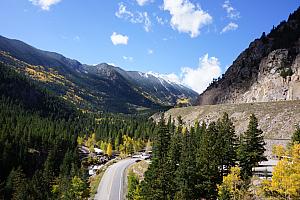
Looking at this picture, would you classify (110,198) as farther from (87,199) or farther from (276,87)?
(276,87)

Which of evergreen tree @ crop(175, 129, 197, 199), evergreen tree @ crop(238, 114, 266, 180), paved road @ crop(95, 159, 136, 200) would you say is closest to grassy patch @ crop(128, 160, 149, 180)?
paved road @ crop(95, 159, 136, 200)

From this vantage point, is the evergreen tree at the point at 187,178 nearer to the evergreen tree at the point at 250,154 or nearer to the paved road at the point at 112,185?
the evergreen tree at the point at 250,154

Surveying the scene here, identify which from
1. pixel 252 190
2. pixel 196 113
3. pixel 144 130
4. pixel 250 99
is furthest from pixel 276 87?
pixel 252 190

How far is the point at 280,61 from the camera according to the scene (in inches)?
7333

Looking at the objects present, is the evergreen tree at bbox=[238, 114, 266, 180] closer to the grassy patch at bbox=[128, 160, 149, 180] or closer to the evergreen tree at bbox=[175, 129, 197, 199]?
the evergreen tree at bbox=[175, 129, 197, 199]

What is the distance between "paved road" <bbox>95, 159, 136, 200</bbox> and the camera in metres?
81.4

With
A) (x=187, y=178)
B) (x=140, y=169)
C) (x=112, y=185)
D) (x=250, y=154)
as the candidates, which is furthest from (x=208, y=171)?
(x=140, y=169)

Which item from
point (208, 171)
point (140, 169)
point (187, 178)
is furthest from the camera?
point (140, 169)

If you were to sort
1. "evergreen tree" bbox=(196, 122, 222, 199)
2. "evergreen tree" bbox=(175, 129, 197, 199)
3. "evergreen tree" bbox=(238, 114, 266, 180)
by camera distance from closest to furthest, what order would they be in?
"evergreen tree" bbox=(175, 129, 197, 199), "evergreen tree" bbox=(196, 122, 222, 199), "evergreen tree" bbox=(238, 114, 266, 180)

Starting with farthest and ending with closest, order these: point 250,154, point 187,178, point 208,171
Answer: point 250,154
point 187,178
point 208,171

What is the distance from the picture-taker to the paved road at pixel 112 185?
81375mm

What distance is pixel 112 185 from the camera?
9156 centimetres

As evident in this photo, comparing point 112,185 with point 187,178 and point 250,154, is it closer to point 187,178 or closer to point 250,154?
point 187,178

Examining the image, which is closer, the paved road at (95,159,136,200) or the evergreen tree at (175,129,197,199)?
the evergreen tree at (175,129,197,199)
